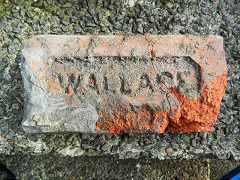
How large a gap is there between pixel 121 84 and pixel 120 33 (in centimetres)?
54

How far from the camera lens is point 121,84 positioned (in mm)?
1415

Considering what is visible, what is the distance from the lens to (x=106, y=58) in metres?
1.43

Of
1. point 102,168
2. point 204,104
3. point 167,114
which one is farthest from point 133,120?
point 102,168

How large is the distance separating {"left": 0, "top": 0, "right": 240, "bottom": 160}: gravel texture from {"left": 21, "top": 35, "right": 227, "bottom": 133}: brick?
0.29m

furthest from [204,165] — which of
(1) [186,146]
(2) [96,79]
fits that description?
(2) [96,79]

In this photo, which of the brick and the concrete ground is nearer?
the brick

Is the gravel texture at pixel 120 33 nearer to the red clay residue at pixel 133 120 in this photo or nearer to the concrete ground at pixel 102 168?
the concrete ground at pixel 102 168

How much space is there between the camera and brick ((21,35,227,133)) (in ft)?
4.52

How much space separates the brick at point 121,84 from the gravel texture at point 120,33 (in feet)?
0.96

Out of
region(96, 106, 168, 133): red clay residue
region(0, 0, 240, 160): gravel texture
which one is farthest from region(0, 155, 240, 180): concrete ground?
region(96, 106, 168, 133): red clay residue

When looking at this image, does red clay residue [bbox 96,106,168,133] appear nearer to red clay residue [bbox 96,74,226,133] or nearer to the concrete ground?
red clay residue [bbox 96,74,226,133]

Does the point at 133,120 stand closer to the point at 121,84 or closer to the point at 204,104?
the point at 121,84

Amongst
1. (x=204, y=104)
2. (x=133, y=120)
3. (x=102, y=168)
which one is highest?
(x=204, y=104)

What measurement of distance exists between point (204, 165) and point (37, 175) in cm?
112
